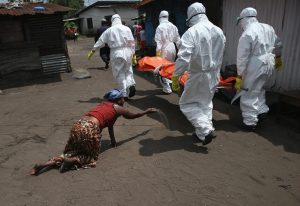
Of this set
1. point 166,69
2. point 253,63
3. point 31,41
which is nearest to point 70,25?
point 31,41

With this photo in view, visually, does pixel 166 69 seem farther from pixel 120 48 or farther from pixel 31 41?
pixel 31 41

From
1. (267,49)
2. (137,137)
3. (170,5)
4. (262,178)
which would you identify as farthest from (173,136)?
(170,5)

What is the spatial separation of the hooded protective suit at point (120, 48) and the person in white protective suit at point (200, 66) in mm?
2424

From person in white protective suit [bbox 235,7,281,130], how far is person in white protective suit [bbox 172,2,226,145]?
1.81 ft

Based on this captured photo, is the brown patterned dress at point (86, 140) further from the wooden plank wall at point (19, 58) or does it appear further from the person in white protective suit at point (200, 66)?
the wooden plank wall at point (19, 58)

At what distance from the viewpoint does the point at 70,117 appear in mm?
6738

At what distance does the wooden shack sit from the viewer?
34.0 ft

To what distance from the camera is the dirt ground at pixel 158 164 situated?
3.76 metres

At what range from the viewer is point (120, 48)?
7297 millimetres

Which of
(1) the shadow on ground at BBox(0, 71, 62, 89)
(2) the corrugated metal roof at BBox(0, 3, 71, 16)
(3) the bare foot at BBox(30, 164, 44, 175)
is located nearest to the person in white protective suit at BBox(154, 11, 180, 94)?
(2) the corrugated metal roof at BBox(0, 3, 71, 16)

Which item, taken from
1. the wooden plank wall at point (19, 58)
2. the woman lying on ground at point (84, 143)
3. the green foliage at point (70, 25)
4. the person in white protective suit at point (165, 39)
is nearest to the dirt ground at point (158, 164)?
the woman lying on ground at point (84, 143)

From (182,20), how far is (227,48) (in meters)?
3.60

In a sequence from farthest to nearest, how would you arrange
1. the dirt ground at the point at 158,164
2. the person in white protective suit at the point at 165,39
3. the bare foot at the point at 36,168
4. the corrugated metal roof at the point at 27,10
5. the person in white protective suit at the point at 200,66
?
1. the corrugated metal roof at the point at 27,10
2. the person in white protective suit at the point at 165,39
3. the person in white protective suit at the point at 200,66
4. the bare foot at the point at 36,168
5. the dirt ground at the point at 158,164

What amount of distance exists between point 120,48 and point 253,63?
311cm
